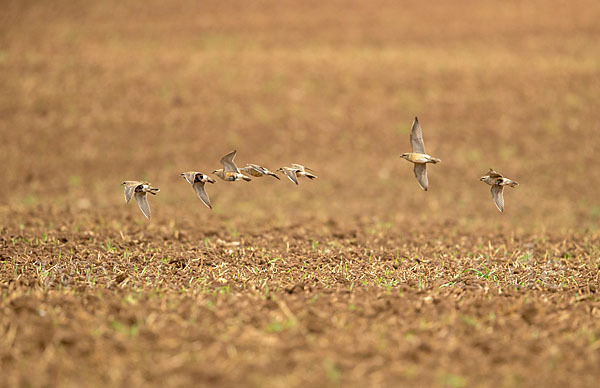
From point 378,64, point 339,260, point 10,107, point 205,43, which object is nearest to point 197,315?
point 339,260

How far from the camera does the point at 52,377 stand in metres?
4.03

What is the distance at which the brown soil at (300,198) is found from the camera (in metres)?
4.39

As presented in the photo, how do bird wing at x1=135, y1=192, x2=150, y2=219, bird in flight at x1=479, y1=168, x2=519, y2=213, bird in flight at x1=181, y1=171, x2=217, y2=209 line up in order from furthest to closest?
1. bird wing at x1=135, y1=192, x2=150, y2=219
2. bird in flight at x1=479, y1=168, x2=519, y2=213
3. bird in flight at x1=181, y1=171, x2=217, y2=209

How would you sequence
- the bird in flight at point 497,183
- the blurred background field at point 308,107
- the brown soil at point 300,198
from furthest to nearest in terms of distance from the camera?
the blurred background field at point 308,107 → the bird in flight at point 497,183 → the brown soil at point 300,198

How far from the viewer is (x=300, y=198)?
44.9 ft

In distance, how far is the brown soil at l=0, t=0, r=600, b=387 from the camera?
439 cm

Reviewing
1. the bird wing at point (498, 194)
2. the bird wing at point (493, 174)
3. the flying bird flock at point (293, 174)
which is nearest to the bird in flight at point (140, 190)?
the flying bird flock at point (293, 174)

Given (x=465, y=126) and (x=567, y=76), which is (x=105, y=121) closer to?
(x=465, y=126)

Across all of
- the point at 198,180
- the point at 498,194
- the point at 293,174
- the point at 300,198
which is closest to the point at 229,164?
the point at 198,180

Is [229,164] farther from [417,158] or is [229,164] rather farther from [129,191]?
[417,158]

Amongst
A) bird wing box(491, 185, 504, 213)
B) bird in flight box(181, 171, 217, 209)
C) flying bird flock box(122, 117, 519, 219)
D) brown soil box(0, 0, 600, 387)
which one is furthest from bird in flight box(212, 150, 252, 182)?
bird wing box(491, 185, 504, 213)

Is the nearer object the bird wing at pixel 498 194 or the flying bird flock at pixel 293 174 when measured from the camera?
the flying bird flock at pixel 293 174

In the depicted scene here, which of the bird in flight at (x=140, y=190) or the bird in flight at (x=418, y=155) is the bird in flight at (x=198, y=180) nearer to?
the bird in flight at (x=140, y=190)

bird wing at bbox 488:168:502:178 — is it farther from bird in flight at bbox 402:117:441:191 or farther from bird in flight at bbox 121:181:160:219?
bird in flight at bbox 121:181:160:219
